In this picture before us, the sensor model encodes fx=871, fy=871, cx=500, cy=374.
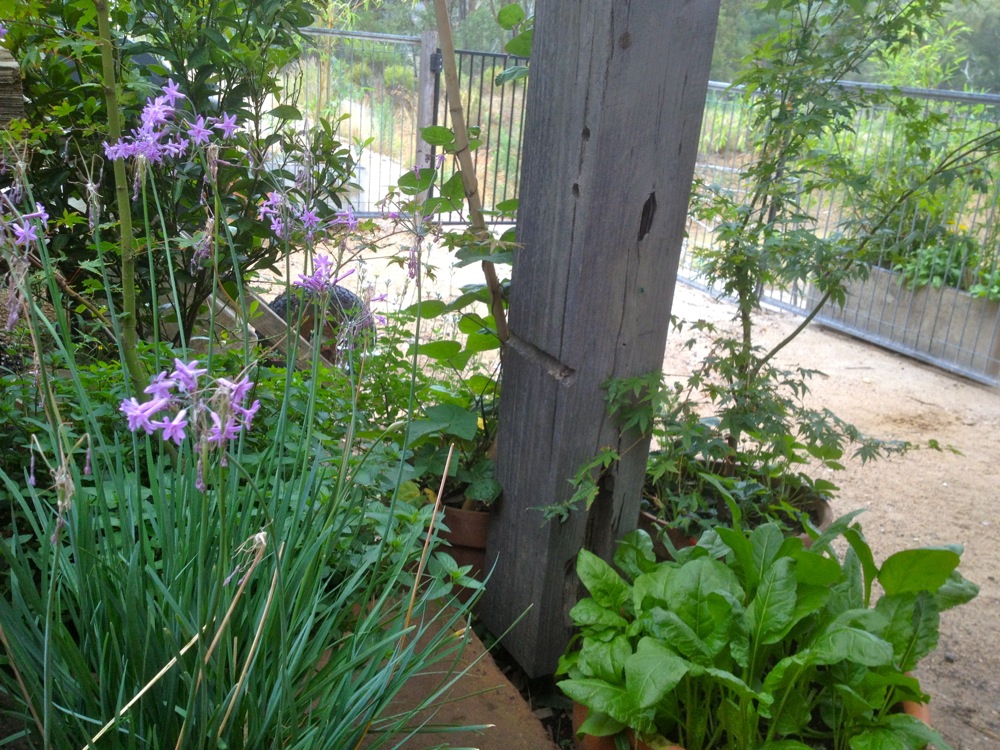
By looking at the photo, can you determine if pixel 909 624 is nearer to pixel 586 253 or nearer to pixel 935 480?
pixel 586 253

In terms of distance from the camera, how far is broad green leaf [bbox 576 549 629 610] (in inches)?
64.9

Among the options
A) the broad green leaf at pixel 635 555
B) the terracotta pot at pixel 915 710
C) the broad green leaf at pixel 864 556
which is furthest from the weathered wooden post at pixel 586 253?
the terracotta pot at pixel 915 710

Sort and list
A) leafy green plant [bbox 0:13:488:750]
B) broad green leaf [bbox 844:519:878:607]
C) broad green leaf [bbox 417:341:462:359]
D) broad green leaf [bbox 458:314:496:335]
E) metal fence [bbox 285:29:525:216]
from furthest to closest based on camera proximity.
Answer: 1. metal fence [bbox 285:29:525:216]
2. broad green leaf [bbox 417:341:462:359]
3. broad green leaf [bbox 458:314:496:335]
4. broad green leaf [bbox 844:519:878:607]
5. leafy green plant [bbox 0:13:488:750]

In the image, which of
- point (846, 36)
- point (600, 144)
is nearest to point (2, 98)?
point (600, 144)

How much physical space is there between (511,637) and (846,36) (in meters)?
1.76

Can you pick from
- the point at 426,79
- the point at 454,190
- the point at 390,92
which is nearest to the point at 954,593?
the point at 454,190

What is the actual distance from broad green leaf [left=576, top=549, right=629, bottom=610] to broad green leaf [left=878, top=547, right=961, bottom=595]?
485 mm

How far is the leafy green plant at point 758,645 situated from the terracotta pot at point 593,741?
0.02 m

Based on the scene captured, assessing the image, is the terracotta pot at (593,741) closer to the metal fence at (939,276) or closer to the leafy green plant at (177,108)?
the leafy green plant at (177,108)

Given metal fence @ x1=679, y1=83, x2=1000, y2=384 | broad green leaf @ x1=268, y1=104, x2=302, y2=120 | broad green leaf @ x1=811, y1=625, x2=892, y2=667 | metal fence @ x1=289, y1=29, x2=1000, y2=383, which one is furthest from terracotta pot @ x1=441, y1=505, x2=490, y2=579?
metal fence @ x1=679, y1=83, x2=1000, y2=384

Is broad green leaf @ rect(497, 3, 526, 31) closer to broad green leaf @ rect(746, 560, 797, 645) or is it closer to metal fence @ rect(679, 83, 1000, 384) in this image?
broad green leaf @ rect(746, 560, 797, 645)

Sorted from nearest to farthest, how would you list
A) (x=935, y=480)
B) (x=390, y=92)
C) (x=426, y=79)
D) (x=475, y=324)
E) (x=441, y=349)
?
(x=475, y=324) → (x=441, y=349) → (x=935, y=480) → (x=426, y=79) → (x=390, y=92)

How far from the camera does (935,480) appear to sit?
12.4ft

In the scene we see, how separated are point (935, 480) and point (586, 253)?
114 inches
